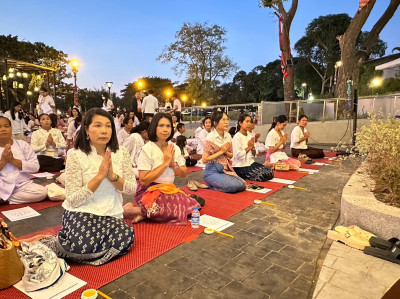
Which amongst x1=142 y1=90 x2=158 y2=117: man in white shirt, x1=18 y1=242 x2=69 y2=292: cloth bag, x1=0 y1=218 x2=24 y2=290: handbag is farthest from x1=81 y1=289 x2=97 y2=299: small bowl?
x1=142 y1=90 x2=158 y2=117: man in white shirt

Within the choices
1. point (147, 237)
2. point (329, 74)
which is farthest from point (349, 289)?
point (329, 74)

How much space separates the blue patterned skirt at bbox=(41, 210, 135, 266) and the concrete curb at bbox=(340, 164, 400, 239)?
2572 millimetres

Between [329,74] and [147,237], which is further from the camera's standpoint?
[329,74]

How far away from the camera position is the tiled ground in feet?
7.74

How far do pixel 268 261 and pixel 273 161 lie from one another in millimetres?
4677

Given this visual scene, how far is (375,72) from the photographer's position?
24.8 m

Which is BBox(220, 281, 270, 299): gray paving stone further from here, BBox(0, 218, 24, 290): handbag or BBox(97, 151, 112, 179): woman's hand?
BBox(0, 218, 24, 290): handbag

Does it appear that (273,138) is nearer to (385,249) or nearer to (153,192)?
(153,192)

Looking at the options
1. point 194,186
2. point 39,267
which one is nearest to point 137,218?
point 39,267

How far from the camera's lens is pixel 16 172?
457cm

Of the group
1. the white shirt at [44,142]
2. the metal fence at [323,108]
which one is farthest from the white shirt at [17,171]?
the metal fence at [323,108]

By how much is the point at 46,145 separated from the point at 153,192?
4.65 metres

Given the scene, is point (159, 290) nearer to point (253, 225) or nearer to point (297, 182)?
point (253, 225)

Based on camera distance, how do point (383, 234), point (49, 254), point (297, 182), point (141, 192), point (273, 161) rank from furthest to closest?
point (273, 161) → point (297, 182) → point (141, 192) → point (383, 234) → point (49, 254)
